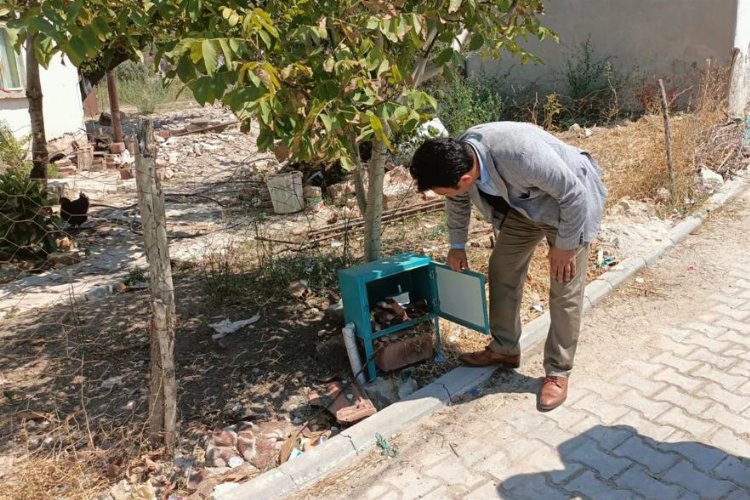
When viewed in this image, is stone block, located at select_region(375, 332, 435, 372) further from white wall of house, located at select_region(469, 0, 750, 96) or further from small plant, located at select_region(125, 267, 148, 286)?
white wall of house, located at select_region(469, 0, 750, 96)

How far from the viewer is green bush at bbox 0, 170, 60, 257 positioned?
23.1ft

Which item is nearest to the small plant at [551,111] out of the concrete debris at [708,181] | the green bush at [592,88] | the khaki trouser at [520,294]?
the green bush at [592,88]

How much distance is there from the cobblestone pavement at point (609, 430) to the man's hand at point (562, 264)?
0.78 meters

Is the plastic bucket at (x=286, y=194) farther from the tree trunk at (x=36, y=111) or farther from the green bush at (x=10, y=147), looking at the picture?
the green bush at (x=10, y=147)

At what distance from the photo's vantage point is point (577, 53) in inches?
508

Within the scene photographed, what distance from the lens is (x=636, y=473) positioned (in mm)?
3051

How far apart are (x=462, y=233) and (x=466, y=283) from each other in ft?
0.93

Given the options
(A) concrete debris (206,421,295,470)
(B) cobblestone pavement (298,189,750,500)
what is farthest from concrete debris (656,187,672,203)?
(A) concrete debris (206,421,295,470)

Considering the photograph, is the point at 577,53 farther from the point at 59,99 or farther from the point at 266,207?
the point at 59,99

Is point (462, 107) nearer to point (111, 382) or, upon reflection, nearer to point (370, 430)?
point (111, 382)

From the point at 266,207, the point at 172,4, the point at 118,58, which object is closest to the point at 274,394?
the point at 172,4

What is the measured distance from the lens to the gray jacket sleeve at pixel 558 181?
301cm

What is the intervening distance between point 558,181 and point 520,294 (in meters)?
0.89

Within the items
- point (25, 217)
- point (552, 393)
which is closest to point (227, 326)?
point (552, 393)
